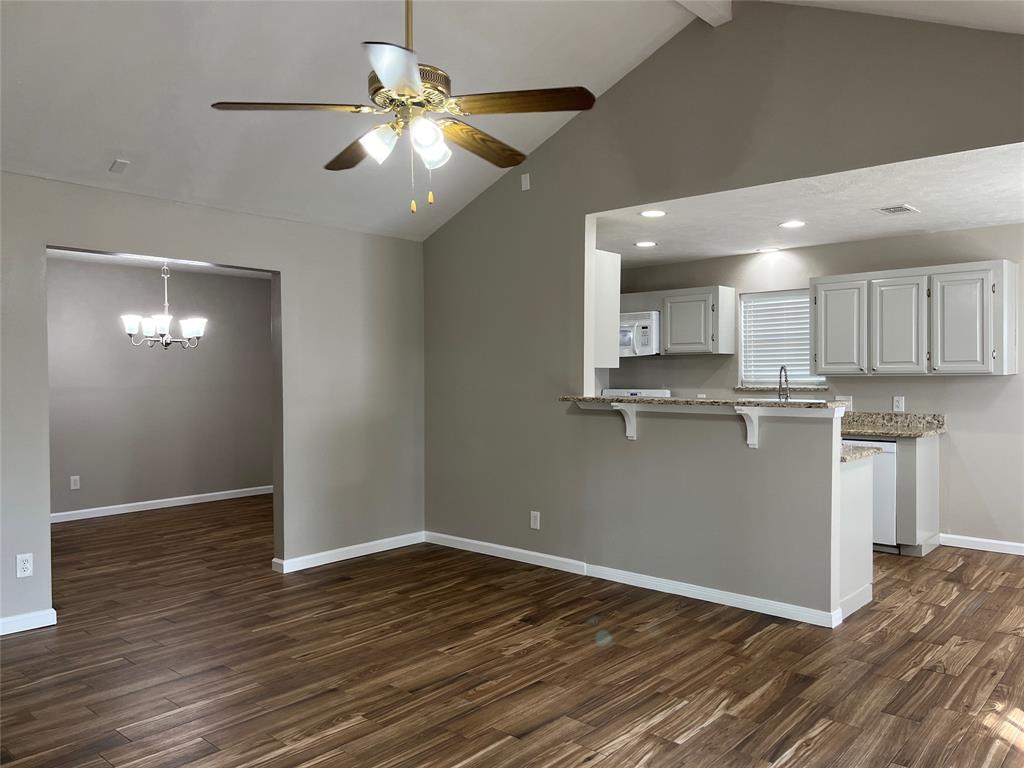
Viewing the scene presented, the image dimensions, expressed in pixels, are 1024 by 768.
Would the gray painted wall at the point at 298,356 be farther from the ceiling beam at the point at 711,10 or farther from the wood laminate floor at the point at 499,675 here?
the ceiling beam at the point at 711,10

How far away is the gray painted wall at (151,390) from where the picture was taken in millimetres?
6953

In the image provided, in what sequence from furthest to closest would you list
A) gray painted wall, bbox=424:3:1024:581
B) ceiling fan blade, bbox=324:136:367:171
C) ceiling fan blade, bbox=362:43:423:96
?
gray painted wall, bbox=424:3:1024:581 < ceiling fan blade, bbox=324:136:367:171 < ceiling fan blade, bbox=362:43:423:96

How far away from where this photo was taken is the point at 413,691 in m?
3.14

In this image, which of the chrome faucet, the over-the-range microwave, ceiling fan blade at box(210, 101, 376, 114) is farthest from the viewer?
the over-the-range microwave

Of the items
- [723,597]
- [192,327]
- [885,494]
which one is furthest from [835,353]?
[192,327]

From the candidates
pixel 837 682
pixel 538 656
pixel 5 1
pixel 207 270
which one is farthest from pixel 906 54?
pixel 207 270

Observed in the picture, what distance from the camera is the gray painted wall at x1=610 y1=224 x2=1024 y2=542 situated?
5.32 meters

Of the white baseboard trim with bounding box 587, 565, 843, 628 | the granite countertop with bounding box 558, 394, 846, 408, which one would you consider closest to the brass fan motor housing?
the granite countertop with bounding box 558, 394, 846, 408

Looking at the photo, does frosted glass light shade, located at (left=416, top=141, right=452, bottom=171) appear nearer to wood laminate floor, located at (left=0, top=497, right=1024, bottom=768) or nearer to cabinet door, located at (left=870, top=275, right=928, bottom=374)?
wood laminate floor, located at (left=0, top=497, right=1024, bottom=768)

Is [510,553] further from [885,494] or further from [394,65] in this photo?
[394,65]

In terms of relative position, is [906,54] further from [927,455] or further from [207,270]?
[207,270]

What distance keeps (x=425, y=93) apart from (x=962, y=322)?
4402 millimetres

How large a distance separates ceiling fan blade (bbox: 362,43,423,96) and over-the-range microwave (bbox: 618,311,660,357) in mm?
4746

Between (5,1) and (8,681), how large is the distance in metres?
2.85
